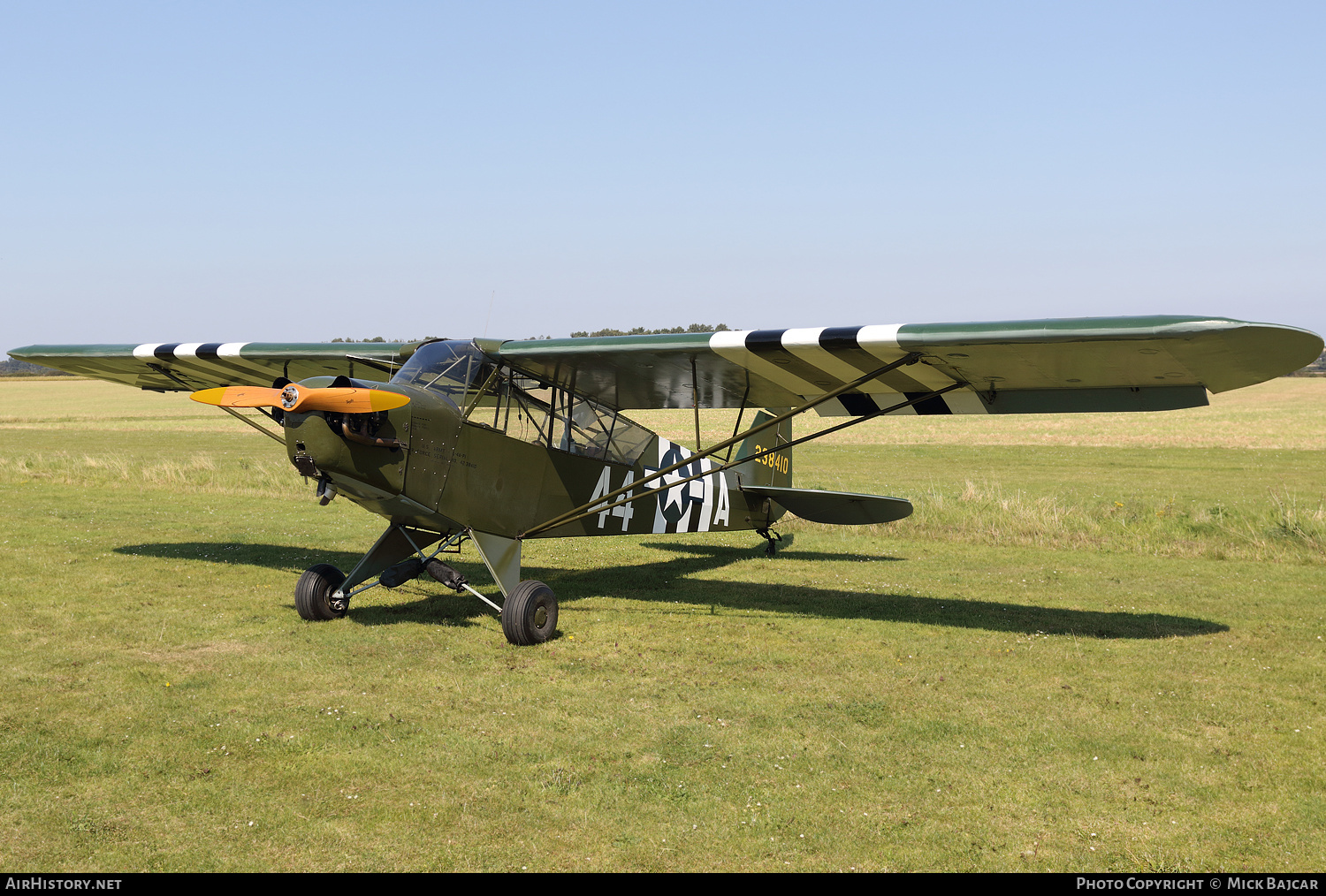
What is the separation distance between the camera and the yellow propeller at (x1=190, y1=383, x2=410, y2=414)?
6.71m

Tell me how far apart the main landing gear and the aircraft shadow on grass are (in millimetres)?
339

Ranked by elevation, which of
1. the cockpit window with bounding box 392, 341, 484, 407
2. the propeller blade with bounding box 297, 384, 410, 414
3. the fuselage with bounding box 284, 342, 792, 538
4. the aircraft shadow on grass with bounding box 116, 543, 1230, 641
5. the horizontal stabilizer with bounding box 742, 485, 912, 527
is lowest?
the aircraft shadow on grass with bounding box 116, 543, 1230, 641

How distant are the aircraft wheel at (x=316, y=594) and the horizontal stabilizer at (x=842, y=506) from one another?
5.56 metres

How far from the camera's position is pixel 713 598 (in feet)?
32.5

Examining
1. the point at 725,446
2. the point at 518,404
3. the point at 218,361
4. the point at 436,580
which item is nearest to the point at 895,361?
the point at 725,446

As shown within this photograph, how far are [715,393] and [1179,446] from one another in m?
30.9

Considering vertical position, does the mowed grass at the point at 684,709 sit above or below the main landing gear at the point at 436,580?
below

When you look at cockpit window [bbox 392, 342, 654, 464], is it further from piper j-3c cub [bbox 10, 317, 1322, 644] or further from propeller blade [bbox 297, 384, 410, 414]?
propeller blade [bbox 297, 384, 410, 414]

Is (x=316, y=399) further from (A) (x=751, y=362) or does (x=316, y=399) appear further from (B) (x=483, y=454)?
(A) (x=751, y=362)

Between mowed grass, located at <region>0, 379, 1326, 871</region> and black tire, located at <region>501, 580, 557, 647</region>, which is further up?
black tire, located at <region>501, 580, 557, 647</region>

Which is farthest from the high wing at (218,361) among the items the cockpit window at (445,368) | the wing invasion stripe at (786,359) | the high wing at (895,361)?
the wing invasion stripe at (786,359)

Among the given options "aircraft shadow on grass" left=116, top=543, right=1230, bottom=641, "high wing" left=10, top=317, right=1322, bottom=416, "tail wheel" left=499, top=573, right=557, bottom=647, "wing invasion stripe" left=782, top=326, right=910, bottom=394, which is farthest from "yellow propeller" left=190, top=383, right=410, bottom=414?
"wing invasion stripe" left=782, top=326, right=910, bottom=394

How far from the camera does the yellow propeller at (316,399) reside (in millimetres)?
6715

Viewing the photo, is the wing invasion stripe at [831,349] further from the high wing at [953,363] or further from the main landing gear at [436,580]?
the main landing gear at [436,580]
